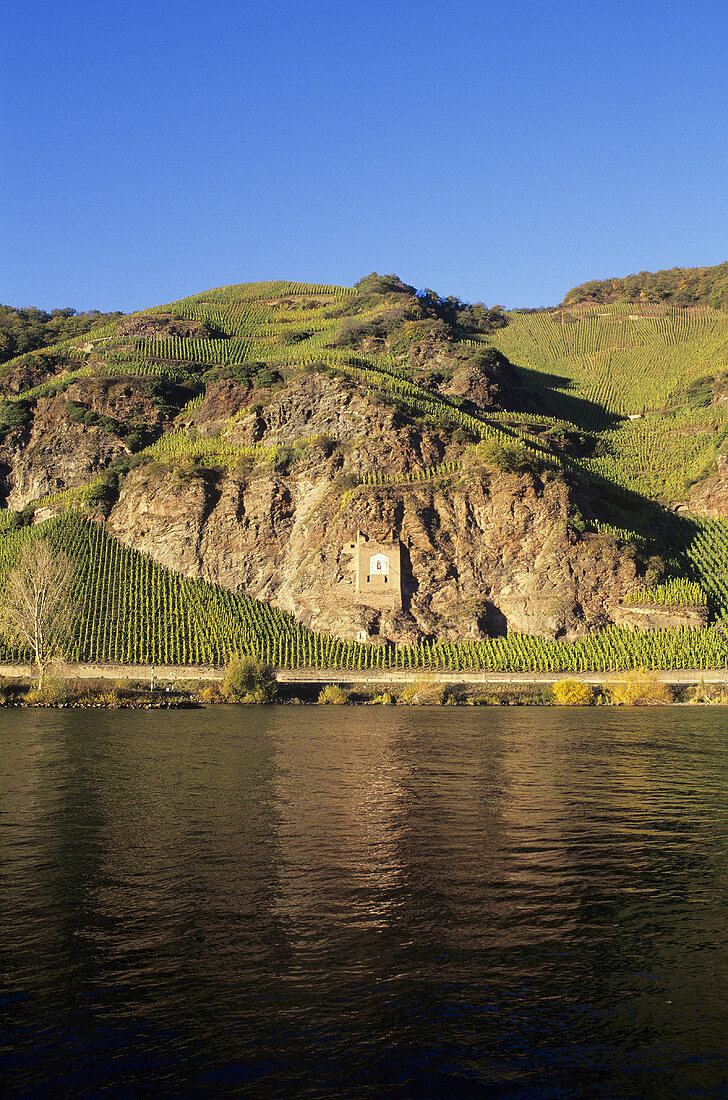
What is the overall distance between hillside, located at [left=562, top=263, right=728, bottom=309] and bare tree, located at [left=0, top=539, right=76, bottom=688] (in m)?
132

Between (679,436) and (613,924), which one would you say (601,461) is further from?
(613,924)

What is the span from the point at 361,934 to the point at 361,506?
5699 centimetres

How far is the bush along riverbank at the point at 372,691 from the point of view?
5066cm

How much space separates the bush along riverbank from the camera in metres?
50.7

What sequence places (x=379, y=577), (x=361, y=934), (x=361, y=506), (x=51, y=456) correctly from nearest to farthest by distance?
(x=361, y=934)
(x=379, y=577)
(x=361, y=506)
(x=51, y=456)

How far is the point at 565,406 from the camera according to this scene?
116 m

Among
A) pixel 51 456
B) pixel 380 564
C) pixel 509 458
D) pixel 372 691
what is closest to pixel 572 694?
pixel 372 691

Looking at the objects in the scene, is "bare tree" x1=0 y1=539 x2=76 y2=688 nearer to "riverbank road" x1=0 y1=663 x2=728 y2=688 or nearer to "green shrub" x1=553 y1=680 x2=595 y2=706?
"riverbank road" x1=0 y1=663 x2=728 y2=688

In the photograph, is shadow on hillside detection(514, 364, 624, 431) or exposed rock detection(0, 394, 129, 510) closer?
exposed rock detection(0, 394, 129, 510)

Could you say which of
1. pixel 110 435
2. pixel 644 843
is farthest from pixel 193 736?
pixel 110 435

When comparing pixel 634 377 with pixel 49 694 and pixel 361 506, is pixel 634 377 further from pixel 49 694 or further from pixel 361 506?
pixel 49 694

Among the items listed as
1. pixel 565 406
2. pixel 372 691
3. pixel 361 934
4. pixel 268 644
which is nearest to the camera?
pixel 361 934

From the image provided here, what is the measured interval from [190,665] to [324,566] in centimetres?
1543

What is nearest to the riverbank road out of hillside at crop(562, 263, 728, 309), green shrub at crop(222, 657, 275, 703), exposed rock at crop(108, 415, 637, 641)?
green shrub at crop(222, 657, 275, 703)
